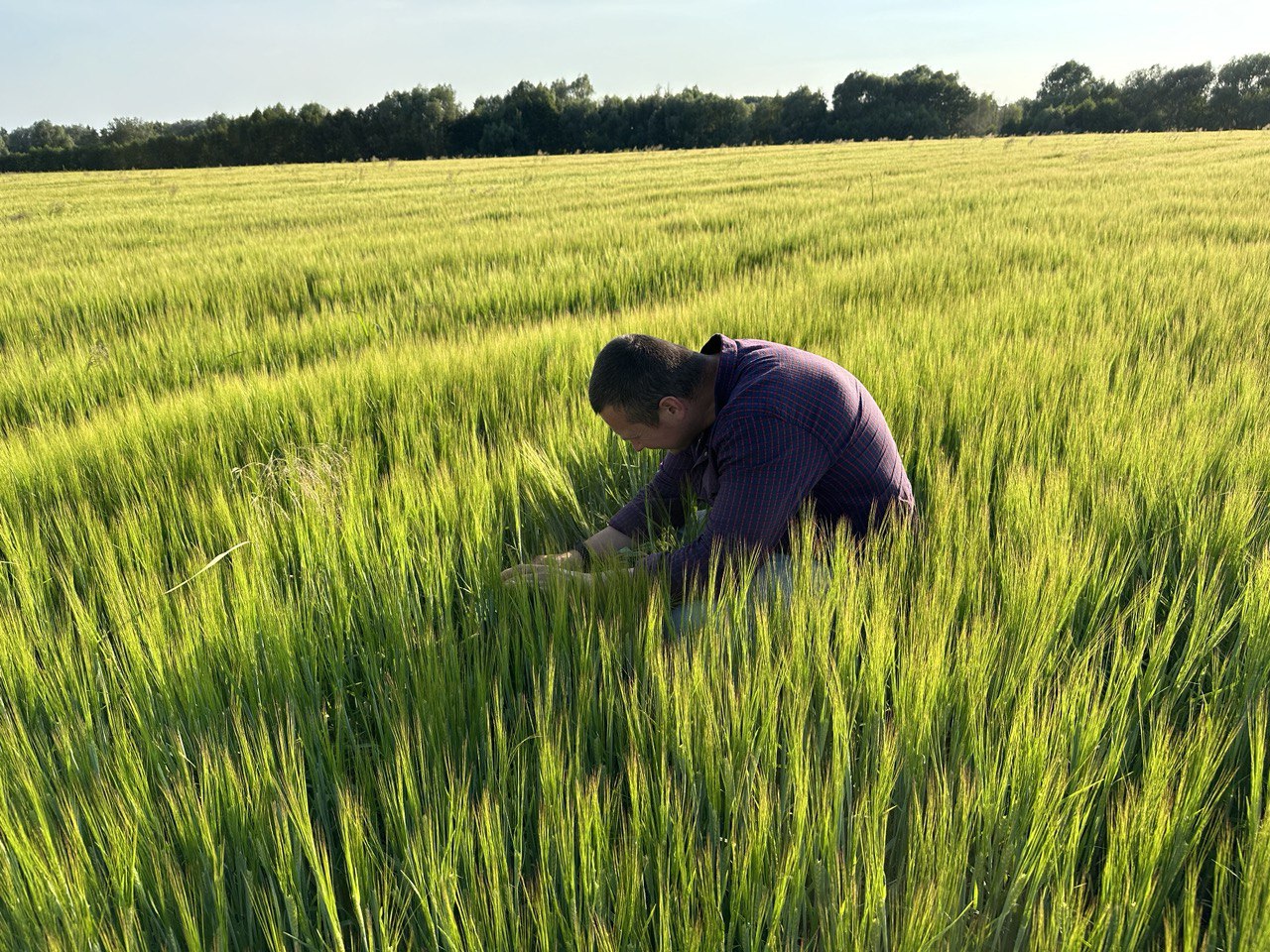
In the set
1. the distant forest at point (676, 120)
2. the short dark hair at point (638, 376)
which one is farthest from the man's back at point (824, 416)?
the distant forest at point (676, 120)

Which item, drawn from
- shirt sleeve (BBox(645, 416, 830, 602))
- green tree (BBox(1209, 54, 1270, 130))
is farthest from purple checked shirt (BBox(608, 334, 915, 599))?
green tree (BBox(1209, 54, 1270, 130))

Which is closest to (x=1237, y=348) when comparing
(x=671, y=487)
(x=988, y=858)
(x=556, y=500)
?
(x=671, y=487)

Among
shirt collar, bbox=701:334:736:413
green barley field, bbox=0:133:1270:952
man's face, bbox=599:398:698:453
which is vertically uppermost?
shirt collar, bbox=701:334:736:413

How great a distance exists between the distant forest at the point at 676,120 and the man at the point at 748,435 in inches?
1763

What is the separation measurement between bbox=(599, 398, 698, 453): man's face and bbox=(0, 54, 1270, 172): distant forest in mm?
44808

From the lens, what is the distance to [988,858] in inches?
37.2

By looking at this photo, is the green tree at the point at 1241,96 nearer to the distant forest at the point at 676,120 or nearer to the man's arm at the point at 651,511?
the distant forest at the point at 676,120

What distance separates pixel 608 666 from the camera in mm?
1199

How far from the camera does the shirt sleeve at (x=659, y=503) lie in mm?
1980

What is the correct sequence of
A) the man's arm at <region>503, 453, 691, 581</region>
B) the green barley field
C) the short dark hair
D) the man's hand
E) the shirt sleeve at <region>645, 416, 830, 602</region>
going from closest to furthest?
the green barley field, the man's hand, the shirt sleeve at <region>645, 416, 830, 602</region>, the short dark hair, the man's arm at <region>503, 453, 691, 581</region>

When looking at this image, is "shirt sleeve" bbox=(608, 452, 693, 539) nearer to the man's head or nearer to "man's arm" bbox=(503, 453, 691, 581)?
"man's arm" bbox=(503, 453, 691, 581)

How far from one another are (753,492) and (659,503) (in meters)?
0.50

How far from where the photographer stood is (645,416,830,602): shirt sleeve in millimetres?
1560

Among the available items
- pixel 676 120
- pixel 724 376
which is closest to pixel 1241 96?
pixel 676 120
